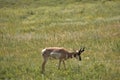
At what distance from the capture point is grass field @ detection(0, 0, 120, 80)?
1499cm

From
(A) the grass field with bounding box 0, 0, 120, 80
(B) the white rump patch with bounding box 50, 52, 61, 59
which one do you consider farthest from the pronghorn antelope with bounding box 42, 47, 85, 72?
(A) the grass field with bounding box 0, 0, 120, 80

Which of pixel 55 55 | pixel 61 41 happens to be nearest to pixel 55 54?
pixel 55 55

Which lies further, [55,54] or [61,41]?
[61,41]

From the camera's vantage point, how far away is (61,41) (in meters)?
22.8

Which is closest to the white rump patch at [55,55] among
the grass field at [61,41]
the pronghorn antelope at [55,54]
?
the pronghorn antelope at [55,54]

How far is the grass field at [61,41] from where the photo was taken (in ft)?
49.2

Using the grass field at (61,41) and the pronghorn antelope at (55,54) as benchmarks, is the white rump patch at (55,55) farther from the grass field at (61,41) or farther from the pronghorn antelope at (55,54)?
the grass field at (61,41)

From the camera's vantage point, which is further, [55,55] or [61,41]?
[61,41]

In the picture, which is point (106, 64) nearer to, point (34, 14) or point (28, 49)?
point (28, 49)

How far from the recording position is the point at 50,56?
15.2 m

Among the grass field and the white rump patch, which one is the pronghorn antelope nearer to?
the white rump patch

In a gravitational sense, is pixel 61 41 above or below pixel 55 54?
below

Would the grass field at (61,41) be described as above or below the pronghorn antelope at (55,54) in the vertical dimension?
below

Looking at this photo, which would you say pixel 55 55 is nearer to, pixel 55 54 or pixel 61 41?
pixel 55 54
